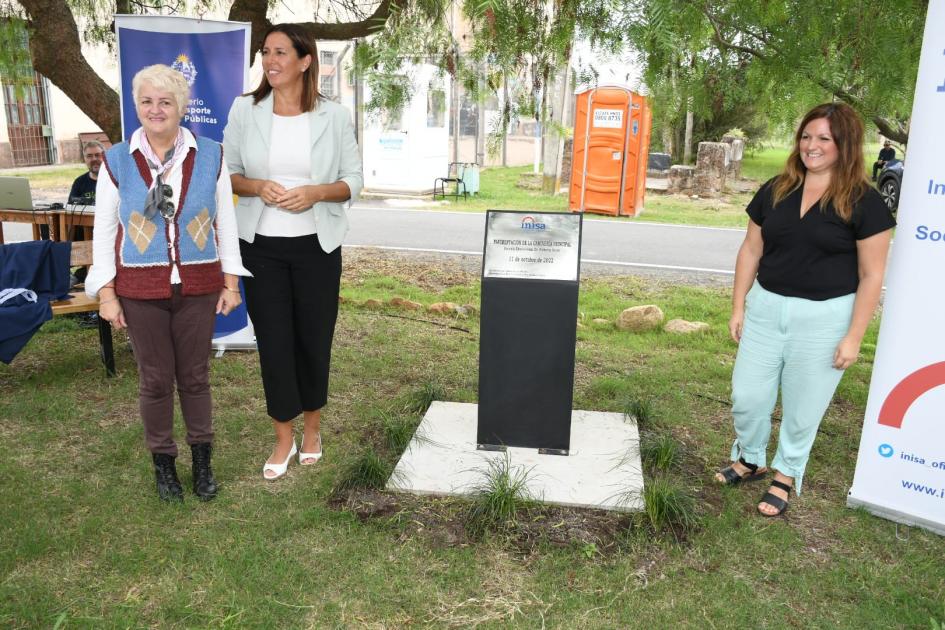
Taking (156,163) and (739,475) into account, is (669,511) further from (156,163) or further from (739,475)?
(156,163)

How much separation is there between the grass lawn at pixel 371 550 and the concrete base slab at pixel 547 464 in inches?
6.0

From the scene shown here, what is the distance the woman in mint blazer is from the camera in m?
3.56

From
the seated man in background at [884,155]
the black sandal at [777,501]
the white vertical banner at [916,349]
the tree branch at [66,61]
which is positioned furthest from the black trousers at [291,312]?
the seated man in background at [884,155]

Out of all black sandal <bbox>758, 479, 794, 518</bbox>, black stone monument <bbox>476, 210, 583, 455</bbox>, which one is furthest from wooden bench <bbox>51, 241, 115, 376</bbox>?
black sandal <bbox>758, 479, 794, 518</bbox>

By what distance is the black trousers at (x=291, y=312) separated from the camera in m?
3.67

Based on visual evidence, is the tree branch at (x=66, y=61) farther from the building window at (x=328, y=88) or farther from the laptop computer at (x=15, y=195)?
the building window at (x=328, y=88)

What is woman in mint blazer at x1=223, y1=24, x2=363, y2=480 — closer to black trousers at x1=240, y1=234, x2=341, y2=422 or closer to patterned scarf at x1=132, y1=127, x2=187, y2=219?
black trousers at x1=240, y1=234, x2=341, y2=422

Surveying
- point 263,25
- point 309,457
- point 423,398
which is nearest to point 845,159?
point 423,398

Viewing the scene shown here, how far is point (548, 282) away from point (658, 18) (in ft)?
5.51

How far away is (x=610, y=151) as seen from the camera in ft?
49.6

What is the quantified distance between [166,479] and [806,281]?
119 inches

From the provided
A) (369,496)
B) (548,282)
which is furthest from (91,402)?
(548,282)

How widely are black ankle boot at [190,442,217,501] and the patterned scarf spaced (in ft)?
3.79

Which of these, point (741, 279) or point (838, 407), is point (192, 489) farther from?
point (838, 407)
